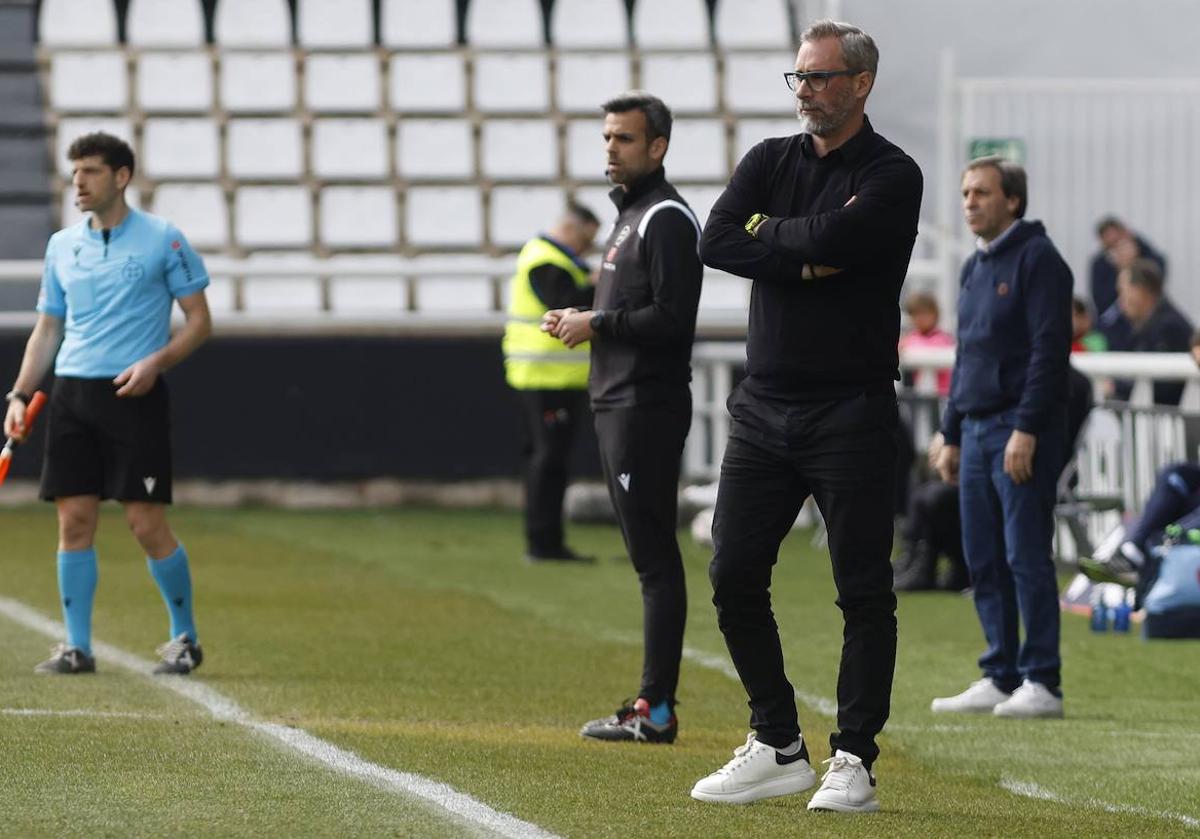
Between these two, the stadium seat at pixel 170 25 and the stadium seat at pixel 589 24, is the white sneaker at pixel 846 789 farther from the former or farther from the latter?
the stadium seat at pixel 170 25

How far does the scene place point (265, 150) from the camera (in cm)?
1830

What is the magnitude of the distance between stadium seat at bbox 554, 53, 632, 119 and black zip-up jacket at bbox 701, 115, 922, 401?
13.2 metres

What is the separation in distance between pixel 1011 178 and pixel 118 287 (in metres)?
3.04

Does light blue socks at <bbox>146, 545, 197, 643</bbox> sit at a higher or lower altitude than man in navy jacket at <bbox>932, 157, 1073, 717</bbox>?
lower

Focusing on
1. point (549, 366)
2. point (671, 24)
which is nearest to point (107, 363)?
point (549, 366)

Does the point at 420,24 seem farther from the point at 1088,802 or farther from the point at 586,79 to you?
the point at 1088,802

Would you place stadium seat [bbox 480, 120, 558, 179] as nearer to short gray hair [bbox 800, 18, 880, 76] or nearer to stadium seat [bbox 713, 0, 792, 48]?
stadium seat [bbox 713, 0, 792, 48]

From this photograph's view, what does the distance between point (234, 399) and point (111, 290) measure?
27.2 ft

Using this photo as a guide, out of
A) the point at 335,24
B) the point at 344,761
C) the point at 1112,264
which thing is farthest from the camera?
the point at 335,24

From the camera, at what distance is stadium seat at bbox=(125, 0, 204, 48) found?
61.4 ft

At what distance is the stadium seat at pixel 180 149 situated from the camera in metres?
18.3

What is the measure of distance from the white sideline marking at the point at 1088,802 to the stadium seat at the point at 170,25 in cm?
1416

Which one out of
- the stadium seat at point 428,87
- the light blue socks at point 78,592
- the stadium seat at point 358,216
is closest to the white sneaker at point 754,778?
the light blue socks at point 78,592

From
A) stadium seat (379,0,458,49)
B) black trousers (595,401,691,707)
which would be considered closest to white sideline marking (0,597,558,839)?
black trousers (595,401,691,707)
